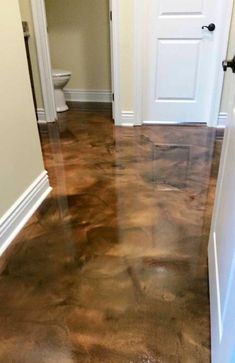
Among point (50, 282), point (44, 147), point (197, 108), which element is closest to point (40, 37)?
point (44, 147)

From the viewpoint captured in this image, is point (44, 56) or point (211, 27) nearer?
point (211, 27)

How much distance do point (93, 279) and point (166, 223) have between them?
576mm

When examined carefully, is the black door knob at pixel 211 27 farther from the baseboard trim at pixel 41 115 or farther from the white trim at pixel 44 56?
the baseboard trim at pixel 41 115

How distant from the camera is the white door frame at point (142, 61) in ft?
9.16

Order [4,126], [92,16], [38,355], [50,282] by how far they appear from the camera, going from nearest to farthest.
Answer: [38,355]
[50,282]
[4,126]
[92,16]

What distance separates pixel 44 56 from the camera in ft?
10.2

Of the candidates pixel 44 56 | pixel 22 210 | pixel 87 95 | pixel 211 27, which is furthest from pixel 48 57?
pixel 22 210

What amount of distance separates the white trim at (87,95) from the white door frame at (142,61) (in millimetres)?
993

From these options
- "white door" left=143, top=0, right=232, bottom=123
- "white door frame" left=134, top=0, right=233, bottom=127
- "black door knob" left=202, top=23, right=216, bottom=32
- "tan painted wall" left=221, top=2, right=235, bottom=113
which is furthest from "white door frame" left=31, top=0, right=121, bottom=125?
"tan painted wall" left=221, top=2, right=235, bottom=113

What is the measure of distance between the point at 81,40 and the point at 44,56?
3.18 feet

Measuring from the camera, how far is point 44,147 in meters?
2.91

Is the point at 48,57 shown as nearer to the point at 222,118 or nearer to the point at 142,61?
the point at 142,61

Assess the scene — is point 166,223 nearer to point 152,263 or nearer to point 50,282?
point 152,263

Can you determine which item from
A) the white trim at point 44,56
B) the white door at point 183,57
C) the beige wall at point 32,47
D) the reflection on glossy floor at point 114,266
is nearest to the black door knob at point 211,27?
the white door at point 183,57
